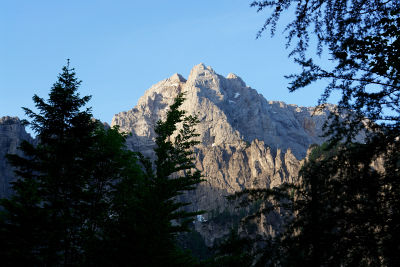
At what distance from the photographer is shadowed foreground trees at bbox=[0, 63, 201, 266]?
12.4 meters

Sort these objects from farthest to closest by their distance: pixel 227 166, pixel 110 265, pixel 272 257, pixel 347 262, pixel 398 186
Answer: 1. pixel 227 166
2. pixel 110 265
3. pixel 272 257
4. pixel 398 186
5. pixel 347 262

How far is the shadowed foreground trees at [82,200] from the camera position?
489 inches

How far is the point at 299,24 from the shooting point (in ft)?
18.3

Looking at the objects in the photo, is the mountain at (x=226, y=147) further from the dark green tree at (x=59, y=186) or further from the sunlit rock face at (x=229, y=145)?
the dark green tree at (x=59, y=186)

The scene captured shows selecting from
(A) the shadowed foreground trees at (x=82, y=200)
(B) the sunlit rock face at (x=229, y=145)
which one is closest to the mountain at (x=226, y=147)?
(B) the sunlit rock face at (x=229, y=145)

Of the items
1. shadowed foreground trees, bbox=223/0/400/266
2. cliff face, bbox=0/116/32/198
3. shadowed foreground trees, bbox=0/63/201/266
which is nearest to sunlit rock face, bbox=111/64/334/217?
cliff face, bbox=0/116/32/198

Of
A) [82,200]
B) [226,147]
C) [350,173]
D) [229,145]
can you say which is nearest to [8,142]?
[226,147]

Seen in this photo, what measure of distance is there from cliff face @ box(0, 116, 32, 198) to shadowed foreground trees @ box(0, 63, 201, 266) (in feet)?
386

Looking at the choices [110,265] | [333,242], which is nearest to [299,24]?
[333,242]

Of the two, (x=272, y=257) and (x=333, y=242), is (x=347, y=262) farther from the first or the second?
(x=272, y=257)

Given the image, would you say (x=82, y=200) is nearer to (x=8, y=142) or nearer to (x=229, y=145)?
(x=8, y=142)

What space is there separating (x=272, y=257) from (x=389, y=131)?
95.7 inches

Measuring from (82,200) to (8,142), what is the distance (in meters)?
131

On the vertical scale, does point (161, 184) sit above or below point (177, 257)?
above
